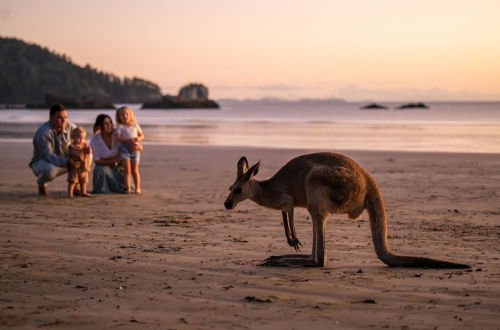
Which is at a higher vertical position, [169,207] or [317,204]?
[317,204]

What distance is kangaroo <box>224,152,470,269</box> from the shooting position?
16.4 feet

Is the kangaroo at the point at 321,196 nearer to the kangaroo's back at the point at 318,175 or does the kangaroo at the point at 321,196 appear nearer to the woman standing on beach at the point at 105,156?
the kangaroo's back at the point at 318,175

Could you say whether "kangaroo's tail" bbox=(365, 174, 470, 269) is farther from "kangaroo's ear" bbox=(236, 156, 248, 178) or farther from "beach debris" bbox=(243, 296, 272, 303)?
"beach debris" bbox=(243, 296, 272, 303)

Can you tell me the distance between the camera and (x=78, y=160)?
381 inches

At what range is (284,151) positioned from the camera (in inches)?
720

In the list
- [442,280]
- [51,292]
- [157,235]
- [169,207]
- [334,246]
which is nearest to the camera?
[51,292]

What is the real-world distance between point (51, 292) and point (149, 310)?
83cm

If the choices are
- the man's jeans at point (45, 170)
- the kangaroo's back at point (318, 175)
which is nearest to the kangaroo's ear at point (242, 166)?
the kangaroo's back at point (318, 175)

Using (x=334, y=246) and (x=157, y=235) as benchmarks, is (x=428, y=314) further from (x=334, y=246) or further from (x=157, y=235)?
(x=157, y=235)

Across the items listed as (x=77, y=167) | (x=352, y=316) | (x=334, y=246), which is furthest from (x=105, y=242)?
(x=77, y=167)

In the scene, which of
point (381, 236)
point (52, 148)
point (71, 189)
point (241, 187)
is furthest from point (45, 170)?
point (381, 236)

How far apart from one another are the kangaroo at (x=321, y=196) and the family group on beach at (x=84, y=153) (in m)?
4.90

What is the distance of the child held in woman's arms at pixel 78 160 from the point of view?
380 inches

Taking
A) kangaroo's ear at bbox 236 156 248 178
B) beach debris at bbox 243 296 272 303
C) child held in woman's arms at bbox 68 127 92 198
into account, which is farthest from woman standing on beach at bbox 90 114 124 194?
beach debris at bbox 243 296 272 303
